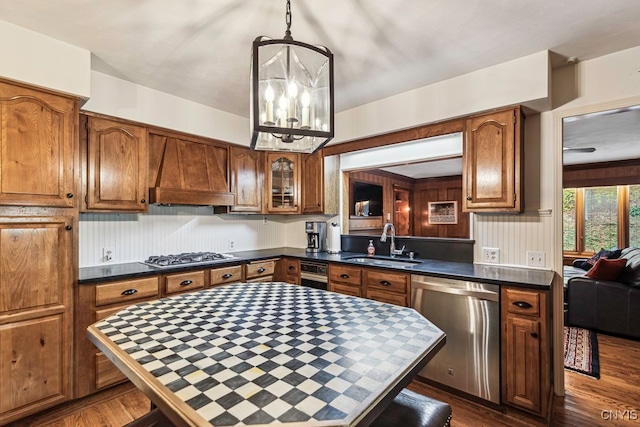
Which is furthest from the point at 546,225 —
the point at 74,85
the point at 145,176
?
the point at 74,85

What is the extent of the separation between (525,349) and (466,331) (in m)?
0.37

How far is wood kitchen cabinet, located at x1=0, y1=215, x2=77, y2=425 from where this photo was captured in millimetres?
1959

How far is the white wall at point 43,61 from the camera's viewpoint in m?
1.94

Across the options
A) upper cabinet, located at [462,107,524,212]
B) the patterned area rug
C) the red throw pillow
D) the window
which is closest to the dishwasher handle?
upper cabinet, located at [462,107,524,212]

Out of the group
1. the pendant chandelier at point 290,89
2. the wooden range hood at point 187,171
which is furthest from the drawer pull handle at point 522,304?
the wooden range hood at point 187,171

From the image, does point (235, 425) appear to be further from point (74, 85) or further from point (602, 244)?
point (602, 244)

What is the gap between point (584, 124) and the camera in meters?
3.53

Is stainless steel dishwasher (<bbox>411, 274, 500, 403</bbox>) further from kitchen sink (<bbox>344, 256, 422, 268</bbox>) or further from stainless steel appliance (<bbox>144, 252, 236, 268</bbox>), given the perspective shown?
stainless steel appliance (<bbox>144, 252, 236, 268</bbox>)

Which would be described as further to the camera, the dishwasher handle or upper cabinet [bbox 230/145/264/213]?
upper cabinet [bbox 230/145/264/213]

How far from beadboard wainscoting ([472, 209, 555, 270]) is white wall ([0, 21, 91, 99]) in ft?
11.0

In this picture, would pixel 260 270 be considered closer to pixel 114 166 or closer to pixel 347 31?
pixel 114 166

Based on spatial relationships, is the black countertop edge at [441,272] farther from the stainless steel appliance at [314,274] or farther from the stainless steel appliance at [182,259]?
the stainless steel appliance at [314,274]

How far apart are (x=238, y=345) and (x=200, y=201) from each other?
2.30 meters

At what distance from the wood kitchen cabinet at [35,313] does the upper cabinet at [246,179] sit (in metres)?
1.64
